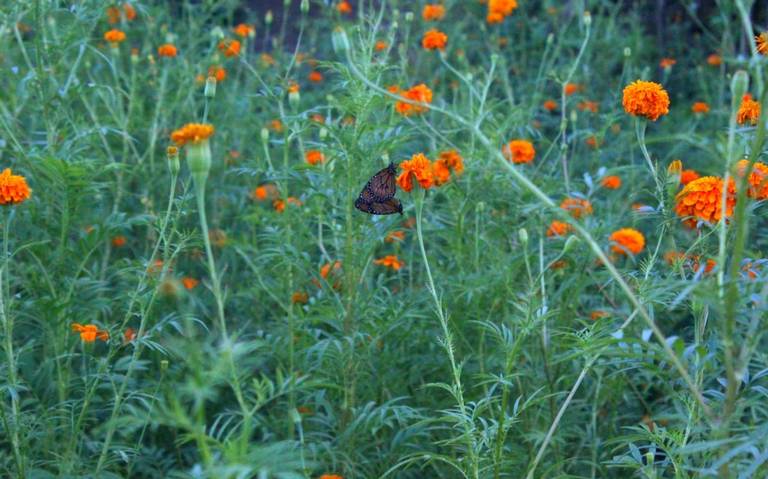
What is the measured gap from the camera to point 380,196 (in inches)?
89.1

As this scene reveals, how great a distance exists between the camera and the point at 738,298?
147cm

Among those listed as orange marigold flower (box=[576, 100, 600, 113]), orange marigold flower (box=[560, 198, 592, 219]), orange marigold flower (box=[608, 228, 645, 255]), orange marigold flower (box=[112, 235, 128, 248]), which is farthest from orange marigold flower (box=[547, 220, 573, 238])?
Answer: orange marigold flower (box=[112, 235, 128, 248])

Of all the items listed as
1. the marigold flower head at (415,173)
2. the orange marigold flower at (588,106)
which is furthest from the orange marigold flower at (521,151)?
the orange marigold flower at (588,106)

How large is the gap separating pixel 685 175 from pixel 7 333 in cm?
203

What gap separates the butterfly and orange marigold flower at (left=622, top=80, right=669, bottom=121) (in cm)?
59

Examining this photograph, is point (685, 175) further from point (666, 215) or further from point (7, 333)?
point (7, 333)

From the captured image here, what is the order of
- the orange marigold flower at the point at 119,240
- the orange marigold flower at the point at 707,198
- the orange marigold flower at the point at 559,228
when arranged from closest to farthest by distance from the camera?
the orange marigold flower at the point at 707,198 < the orange marigold flower at the point at 559,228 < the orange marigold flower at the point at 119,240

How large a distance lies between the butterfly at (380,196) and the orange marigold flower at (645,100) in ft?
1.94

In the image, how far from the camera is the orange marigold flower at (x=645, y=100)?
221 centimetres

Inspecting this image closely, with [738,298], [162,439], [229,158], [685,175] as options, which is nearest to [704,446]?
[738,298]

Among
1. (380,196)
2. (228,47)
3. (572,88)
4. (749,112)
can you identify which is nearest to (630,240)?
(749,112)

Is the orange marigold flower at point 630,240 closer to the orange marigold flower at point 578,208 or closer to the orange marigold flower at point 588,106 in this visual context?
the orange marigold flower at point 578,208

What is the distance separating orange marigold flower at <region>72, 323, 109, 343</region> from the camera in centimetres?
227

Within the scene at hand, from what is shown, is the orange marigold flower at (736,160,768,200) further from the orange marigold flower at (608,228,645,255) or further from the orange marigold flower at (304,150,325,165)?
the orange marigold flower at (304,150,325,165)
